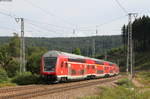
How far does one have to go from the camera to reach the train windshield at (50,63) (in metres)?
32.2

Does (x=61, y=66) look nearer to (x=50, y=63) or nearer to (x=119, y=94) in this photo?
(x=50, y=63)

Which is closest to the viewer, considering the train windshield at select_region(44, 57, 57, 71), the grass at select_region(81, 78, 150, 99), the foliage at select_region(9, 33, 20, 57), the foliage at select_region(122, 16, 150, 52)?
the grass at select_region(81, 78, 150, 99)

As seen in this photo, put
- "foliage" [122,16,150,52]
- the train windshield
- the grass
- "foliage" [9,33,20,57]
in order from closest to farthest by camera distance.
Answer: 1. the grass
2. the train windshield
3. "foliage" [9,33,20,57]
4. "foliage" [122,16,150,52]

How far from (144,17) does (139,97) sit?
4292 inches

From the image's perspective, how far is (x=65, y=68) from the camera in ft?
112

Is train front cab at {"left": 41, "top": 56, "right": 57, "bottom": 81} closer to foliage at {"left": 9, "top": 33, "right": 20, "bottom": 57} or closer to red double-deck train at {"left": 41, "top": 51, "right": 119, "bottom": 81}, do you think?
red double-deck train at {"left": 41, "top": 51, "right": 119, "bottom": 81}

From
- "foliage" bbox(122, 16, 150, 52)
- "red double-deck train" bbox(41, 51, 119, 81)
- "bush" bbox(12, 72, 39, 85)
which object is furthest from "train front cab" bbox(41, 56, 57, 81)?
"foliage" bbox(122, 16, 150, 52)

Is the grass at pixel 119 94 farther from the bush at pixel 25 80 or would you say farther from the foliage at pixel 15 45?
the foliage at pixel 15 45

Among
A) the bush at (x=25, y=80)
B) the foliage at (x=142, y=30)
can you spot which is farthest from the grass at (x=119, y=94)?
the foliage at (x=142, y=30)

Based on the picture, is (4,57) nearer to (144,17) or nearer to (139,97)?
(139,97)

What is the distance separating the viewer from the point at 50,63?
107 ft

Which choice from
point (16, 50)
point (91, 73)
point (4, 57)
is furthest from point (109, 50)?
point (91, 73)

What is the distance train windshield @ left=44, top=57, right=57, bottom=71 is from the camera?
32188 mm

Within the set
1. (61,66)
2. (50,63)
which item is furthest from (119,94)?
(50,63)
